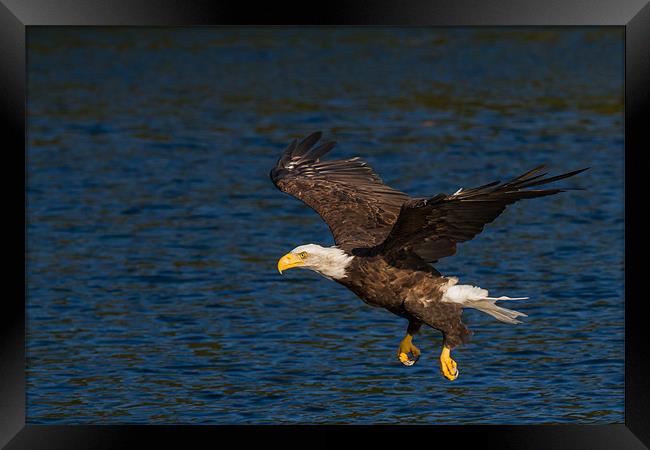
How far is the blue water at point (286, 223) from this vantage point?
12.6 metres

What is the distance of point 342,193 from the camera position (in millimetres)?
10961

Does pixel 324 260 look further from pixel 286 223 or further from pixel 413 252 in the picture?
pixel 286 223

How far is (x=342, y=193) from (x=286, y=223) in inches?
276

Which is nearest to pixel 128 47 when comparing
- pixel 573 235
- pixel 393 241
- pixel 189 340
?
pixel 573 235

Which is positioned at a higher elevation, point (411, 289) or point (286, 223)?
point (286, 223)

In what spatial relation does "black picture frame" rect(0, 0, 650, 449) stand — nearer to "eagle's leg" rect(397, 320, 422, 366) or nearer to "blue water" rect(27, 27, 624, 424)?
"eagle's leg" rect(397, 320, 422, 366)

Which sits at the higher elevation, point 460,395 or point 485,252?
point 485,252

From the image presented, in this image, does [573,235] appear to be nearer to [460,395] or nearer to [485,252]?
[485,252]

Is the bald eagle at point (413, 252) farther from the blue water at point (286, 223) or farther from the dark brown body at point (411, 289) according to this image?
the blue water at point (286, 223)

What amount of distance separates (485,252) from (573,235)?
134 centimetres

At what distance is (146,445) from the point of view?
858 centimetres

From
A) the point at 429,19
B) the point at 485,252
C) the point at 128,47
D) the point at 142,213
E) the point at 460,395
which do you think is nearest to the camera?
the point at 429,19

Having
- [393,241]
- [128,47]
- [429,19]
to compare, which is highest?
[128,47]

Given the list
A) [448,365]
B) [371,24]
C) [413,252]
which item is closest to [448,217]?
[413,252]
